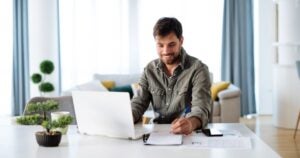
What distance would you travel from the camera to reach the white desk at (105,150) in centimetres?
165

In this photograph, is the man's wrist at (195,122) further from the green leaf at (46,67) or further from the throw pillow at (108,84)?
the green leaf at (46,67)

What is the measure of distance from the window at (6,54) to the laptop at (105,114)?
543cm

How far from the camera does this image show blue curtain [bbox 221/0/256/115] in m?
7.20

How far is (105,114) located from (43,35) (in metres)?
5.59

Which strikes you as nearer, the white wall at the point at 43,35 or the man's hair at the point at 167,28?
the man's hair at the point at 167,28

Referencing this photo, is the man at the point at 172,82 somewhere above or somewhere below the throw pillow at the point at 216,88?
above

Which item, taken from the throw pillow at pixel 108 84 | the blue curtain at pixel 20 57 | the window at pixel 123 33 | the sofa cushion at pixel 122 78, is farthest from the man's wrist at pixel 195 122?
the blue curtain at pixel 20 57

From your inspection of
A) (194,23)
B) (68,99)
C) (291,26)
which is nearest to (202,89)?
(68,99)

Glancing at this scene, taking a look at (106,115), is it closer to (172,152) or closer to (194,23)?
(172,152)

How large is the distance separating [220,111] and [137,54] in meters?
2.09

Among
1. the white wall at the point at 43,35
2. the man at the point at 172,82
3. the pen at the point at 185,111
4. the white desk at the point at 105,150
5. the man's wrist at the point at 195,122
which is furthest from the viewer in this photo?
the white wall at the point at 43,35

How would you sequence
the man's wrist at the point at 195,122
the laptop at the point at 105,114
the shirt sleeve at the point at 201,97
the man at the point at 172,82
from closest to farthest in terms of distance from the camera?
1. the laptop at the point at 105,114
2. the man's wrist at the point at 195,122
3. the shirt sleeve at the point at 201,97
4. the man at the point at 172,82

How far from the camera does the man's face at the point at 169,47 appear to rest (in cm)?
238

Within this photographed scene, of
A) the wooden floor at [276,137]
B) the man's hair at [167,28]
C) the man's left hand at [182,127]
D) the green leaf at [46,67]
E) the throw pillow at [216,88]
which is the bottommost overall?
the wooden floor at [276,137]
